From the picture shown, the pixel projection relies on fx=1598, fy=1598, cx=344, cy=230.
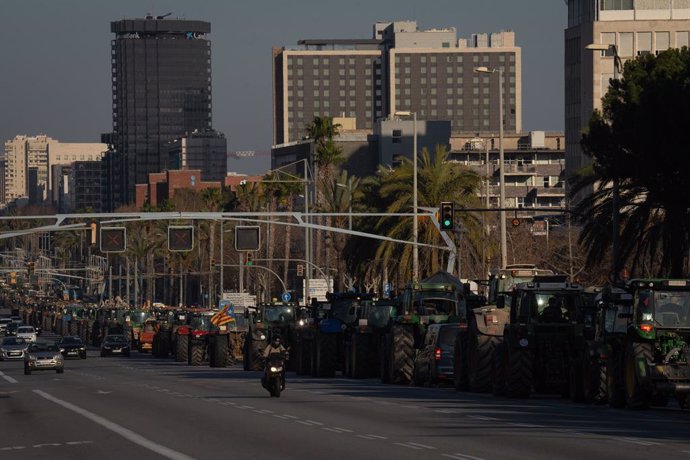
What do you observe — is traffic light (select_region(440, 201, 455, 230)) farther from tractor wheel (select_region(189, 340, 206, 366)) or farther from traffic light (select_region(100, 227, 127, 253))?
tractor wheel (select_region(189, 340, 206, 366))

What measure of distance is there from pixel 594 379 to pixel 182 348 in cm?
4263

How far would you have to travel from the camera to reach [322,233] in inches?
4449

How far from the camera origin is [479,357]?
35.4 metres

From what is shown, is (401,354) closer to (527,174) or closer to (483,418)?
(483,418)

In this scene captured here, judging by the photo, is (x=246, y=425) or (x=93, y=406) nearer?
(x=246, y=425)

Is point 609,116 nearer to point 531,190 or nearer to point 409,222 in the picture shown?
point 409,222

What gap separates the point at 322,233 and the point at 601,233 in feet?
179

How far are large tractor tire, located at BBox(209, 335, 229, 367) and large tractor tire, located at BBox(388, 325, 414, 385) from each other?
1951cm

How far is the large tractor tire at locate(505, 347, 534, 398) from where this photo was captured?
3272 centimetres

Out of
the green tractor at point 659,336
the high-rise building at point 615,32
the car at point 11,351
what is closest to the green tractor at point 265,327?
the green tractor at point 659,336

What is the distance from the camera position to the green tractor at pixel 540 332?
1292 inches

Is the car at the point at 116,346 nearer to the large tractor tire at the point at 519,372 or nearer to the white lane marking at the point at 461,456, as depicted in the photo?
the large tractor tire at the point at 519,372

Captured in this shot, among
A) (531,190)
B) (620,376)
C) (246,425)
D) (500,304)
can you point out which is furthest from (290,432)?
(531,190)

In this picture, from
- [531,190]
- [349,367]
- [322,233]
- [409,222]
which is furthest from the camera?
[531,190]
